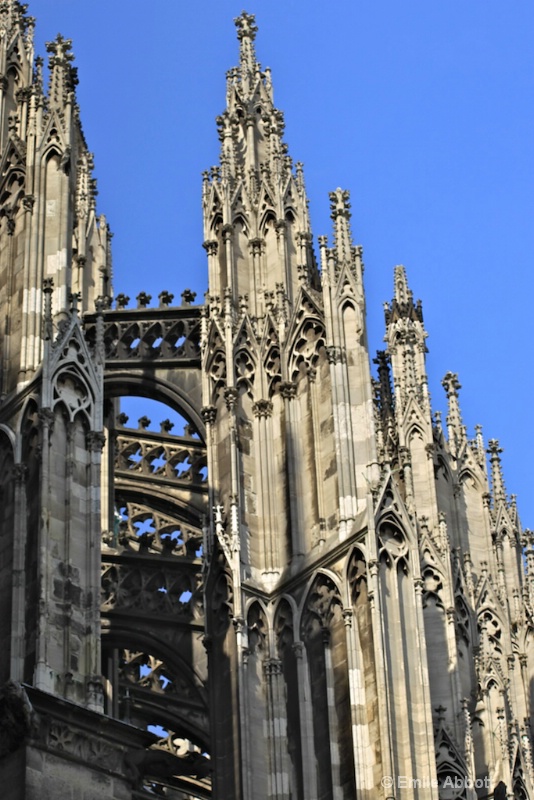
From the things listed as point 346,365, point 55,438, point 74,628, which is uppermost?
point 346,365

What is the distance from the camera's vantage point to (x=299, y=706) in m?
33.8

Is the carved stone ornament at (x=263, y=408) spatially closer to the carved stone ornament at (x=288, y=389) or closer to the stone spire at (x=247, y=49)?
the carved stone ornament at (x=288, y=389)

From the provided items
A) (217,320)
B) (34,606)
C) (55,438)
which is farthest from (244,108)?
(34,606)

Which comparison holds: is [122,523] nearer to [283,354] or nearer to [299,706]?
[283,354]

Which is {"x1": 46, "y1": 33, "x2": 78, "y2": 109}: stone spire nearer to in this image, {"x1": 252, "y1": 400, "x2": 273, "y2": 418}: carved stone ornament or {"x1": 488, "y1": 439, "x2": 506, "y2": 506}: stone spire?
{"x1": 252, "y1": 400, "x2": 273, "y2": 418}: carved stone ornament

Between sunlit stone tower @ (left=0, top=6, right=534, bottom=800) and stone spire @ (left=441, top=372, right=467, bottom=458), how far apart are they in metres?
0.49

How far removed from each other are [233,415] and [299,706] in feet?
17.9

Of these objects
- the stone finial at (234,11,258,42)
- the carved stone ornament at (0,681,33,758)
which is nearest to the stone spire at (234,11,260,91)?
the stone finial at (234,11,258,42)

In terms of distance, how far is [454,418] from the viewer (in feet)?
152

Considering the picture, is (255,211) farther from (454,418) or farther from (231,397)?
(454,418)

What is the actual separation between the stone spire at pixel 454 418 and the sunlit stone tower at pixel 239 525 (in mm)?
485

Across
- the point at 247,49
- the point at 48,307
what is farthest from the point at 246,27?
the point at 48,307

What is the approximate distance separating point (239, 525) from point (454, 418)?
11478 millimetres

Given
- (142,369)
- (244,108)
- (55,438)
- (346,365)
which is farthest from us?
(244,108)
